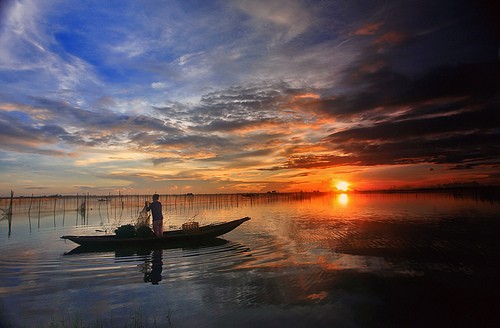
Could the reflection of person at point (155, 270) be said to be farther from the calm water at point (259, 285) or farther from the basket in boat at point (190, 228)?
the basket in boat at point (190, 228)

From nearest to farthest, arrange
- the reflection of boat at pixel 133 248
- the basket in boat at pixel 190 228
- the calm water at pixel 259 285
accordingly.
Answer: the calm water at pixel 259 285
the reflection of boat at pixel 133 248
the basket in boat at pixel 190 228

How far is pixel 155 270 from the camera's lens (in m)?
11.6

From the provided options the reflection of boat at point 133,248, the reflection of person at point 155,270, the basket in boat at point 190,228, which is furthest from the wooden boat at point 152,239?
the reflection of person at point 155,270

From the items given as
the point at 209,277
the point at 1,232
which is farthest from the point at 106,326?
the point at 1,232

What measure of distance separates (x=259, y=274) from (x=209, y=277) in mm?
1818

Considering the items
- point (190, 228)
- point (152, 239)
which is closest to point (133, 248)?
point (152, 239)

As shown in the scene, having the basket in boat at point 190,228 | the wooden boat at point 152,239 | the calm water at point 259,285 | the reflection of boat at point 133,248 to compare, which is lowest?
the calm water at point 259,285

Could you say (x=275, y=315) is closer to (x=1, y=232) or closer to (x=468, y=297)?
(x=468, y=297)

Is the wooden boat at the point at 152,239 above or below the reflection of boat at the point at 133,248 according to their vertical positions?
above

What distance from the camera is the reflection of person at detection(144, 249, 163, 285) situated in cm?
1033

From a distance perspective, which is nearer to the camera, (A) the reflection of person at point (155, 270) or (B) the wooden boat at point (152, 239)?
(A) the reflection of person at point (155, 270)

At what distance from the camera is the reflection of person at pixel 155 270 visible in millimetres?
10327

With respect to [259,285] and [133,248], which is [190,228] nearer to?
[133,248]

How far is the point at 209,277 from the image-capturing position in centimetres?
1041
